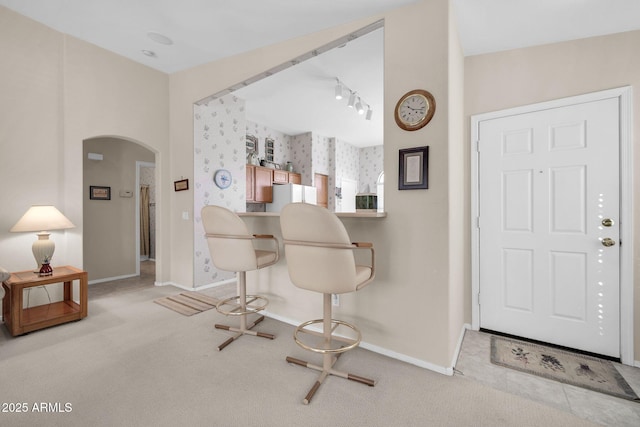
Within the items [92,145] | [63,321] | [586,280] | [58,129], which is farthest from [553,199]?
[92,145]

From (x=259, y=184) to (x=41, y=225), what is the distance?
3151mm

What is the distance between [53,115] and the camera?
3035 millimetres

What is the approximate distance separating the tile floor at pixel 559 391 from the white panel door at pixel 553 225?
0.45 m

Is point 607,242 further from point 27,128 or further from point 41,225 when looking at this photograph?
point 27,128

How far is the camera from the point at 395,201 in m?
2.16

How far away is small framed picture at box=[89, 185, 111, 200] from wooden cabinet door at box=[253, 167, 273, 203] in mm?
2274

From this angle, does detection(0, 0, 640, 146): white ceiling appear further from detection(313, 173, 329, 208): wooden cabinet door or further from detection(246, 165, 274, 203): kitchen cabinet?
detection(313, 173, 329, 208): wooden cabinet door

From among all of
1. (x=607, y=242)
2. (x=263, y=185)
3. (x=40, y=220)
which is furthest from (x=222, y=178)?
(x=607, y=242)

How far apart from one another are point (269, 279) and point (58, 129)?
2.85 metres

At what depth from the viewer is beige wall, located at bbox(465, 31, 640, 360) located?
2.11 metres

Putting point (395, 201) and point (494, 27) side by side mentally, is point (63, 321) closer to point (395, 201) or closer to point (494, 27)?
point (395, 201)

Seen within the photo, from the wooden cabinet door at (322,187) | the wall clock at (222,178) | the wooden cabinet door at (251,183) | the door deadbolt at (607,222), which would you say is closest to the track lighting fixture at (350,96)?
the wall clock at (222,178)

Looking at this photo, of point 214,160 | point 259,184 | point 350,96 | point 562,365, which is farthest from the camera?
point 259,184

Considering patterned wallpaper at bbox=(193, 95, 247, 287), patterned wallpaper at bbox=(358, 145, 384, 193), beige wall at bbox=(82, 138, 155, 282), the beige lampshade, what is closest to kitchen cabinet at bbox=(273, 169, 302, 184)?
patterned wallpaper at bbox=(193, 95, 247, 287)
